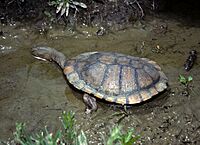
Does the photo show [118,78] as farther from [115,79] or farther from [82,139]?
[82,139]

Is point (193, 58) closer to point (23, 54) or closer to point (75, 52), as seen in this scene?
point (75, 52)

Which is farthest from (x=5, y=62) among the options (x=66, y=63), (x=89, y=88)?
(x=89, y=88)

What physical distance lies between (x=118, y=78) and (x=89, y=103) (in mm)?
537

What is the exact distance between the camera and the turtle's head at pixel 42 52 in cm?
543

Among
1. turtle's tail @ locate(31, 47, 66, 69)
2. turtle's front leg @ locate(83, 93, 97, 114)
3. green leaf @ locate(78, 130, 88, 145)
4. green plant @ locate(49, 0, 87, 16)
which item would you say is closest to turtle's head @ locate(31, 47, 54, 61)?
turtle's tail @ locate(31, 47, 66, 69)

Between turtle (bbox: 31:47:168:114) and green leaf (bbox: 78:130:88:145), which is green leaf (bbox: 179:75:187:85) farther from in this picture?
green leaf (bbox: 78:130:88:145)

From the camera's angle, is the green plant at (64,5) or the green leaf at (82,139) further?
the green plant at (64,5)

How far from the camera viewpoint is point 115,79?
4512 mm

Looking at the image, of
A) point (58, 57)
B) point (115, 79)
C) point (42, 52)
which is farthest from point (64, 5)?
point (115, 79)

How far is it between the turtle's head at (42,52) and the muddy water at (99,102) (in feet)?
0.31

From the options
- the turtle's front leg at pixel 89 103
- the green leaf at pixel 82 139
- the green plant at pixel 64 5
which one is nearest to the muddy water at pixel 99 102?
the turtle's front leg at pixel 89 103

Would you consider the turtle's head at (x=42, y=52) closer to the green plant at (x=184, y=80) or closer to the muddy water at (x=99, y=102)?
the muddy water at (x=99, y=102)

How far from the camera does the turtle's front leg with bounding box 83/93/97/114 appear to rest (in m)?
4.51

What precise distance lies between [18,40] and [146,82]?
Answer: 2684 millimetres
